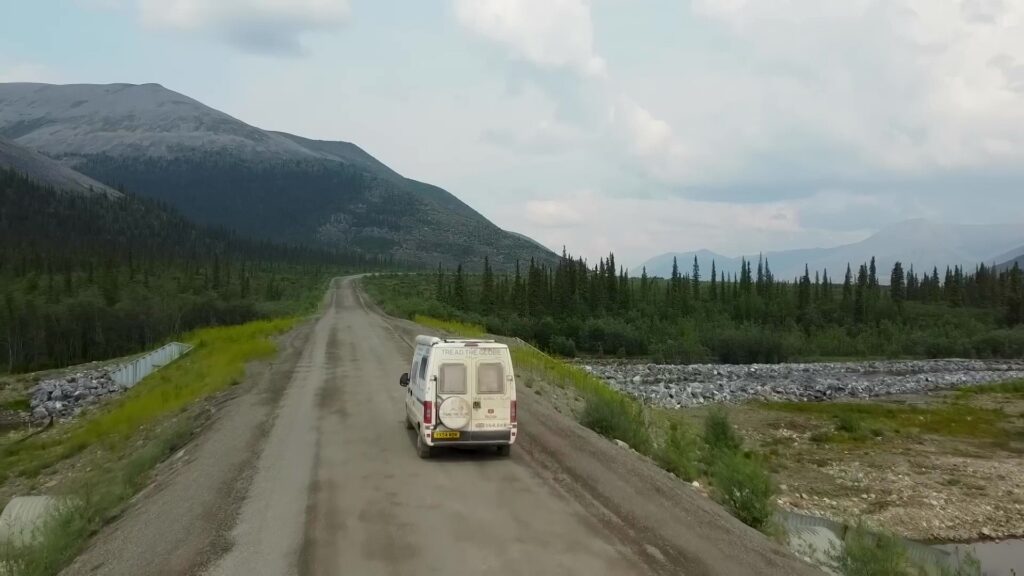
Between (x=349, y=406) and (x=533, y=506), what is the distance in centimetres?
1082

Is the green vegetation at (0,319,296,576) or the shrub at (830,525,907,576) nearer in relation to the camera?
the shrub at (830,525,907,576)

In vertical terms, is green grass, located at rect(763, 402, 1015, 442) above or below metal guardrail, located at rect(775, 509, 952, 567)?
below

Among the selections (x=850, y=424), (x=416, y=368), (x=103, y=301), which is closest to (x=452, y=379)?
(x=416, y=368)

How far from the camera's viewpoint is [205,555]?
9.52 m

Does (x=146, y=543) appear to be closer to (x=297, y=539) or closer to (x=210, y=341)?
(x=297, y=539)

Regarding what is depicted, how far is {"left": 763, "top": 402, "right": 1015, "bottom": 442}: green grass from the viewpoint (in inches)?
1388

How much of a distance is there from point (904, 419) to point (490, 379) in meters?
34.2

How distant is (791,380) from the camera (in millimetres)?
54375

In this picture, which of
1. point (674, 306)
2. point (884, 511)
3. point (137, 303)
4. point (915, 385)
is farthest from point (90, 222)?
point (884, 511)

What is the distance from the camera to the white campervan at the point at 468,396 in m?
14.1

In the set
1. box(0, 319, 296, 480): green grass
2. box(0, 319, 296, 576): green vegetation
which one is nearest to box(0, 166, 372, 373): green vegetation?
box(0, 319, 296, 480): green grass

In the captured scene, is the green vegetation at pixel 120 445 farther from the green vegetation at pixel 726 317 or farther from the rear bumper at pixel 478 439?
the green vegetation at pixel 726 317

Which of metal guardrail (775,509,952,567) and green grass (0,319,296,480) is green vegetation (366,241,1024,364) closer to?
green grass (0,319,296,480)

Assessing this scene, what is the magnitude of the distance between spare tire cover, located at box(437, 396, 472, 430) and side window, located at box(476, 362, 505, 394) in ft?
1.31
